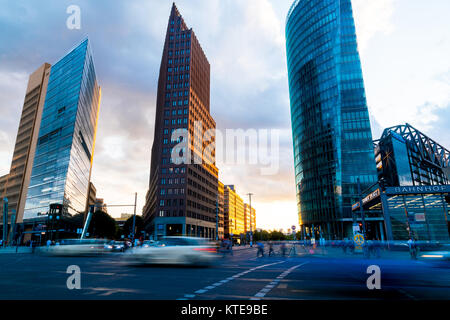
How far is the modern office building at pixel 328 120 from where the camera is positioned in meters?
71.8

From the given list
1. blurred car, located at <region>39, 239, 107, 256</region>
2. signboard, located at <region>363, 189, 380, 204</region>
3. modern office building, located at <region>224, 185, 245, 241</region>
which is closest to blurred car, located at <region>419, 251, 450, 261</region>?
signboard, located at <region>363, 189, 380, 204</region>

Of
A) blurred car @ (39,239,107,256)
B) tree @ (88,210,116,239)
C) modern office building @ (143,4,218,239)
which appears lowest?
blurred car @ (39,239,107,256)

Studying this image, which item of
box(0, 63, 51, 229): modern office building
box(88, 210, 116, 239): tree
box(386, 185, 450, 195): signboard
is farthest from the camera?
box(0, 63, 51, 229): modern office building

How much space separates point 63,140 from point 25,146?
2856 cm

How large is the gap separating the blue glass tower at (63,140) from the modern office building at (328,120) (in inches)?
2929

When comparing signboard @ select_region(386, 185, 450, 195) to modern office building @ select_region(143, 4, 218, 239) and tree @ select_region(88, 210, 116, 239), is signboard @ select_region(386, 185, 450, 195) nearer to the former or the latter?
modern office building @ select_region(143, 4, 218, 239)

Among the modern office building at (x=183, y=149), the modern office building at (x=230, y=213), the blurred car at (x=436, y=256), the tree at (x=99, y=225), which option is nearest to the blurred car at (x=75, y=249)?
the blurred car at (x=436, y=256)

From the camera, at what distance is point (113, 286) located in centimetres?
835

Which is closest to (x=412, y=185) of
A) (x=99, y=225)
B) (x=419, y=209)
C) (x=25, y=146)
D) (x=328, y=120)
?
(x=419, y=209)

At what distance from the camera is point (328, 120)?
78625 mm

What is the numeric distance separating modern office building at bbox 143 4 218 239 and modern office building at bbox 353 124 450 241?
51.2 meters

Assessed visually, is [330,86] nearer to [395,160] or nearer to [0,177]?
[395,160]

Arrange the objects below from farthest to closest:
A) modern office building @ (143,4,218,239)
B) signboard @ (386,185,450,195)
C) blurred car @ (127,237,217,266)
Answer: modern office building @ (143,4,218,239) → signboard @ (386,185,450,195) → blurred car @ (127,237,217,266)

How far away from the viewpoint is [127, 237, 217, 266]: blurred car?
14.2 metres
